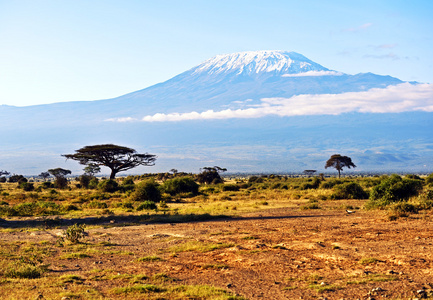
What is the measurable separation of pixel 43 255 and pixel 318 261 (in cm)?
781

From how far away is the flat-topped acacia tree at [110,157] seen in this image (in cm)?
5666

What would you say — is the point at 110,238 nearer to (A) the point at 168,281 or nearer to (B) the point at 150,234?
(B) the point at 150,234

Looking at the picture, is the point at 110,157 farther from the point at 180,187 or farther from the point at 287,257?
the point at 287,257

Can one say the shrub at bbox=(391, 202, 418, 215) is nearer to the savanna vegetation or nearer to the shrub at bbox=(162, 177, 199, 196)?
the savanna vegetation

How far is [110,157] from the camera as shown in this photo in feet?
190

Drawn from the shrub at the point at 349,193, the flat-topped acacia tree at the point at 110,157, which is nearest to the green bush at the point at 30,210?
the shrub at the point at 349,193

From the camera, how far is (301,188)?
151 feet

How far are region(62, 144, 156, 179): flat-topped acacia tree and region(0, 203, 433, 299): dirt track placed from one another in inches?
1500

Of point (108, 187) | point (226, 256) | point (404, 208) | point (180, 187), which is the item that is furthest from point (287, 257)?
point (108, 187)

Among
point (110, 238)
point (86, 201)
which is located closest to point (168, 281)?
point (110, 238)

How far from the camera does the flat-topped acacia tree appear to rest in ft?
186

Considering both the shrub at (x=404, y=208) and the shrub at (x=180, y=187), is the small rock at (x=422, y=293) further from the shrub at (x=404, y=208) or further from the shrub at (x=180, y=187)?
the shrub at (x=180, y=187)

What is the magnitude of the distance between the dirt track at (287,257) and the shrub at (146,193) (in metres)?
15.2

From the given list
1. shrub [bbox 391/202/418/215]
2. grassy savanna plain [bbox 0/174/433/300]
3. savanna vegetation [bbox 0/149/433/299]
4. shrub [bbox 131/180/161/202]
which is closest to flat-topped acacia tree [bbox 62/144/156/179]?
savanna vegetation [bbox 0/149/433/299]
